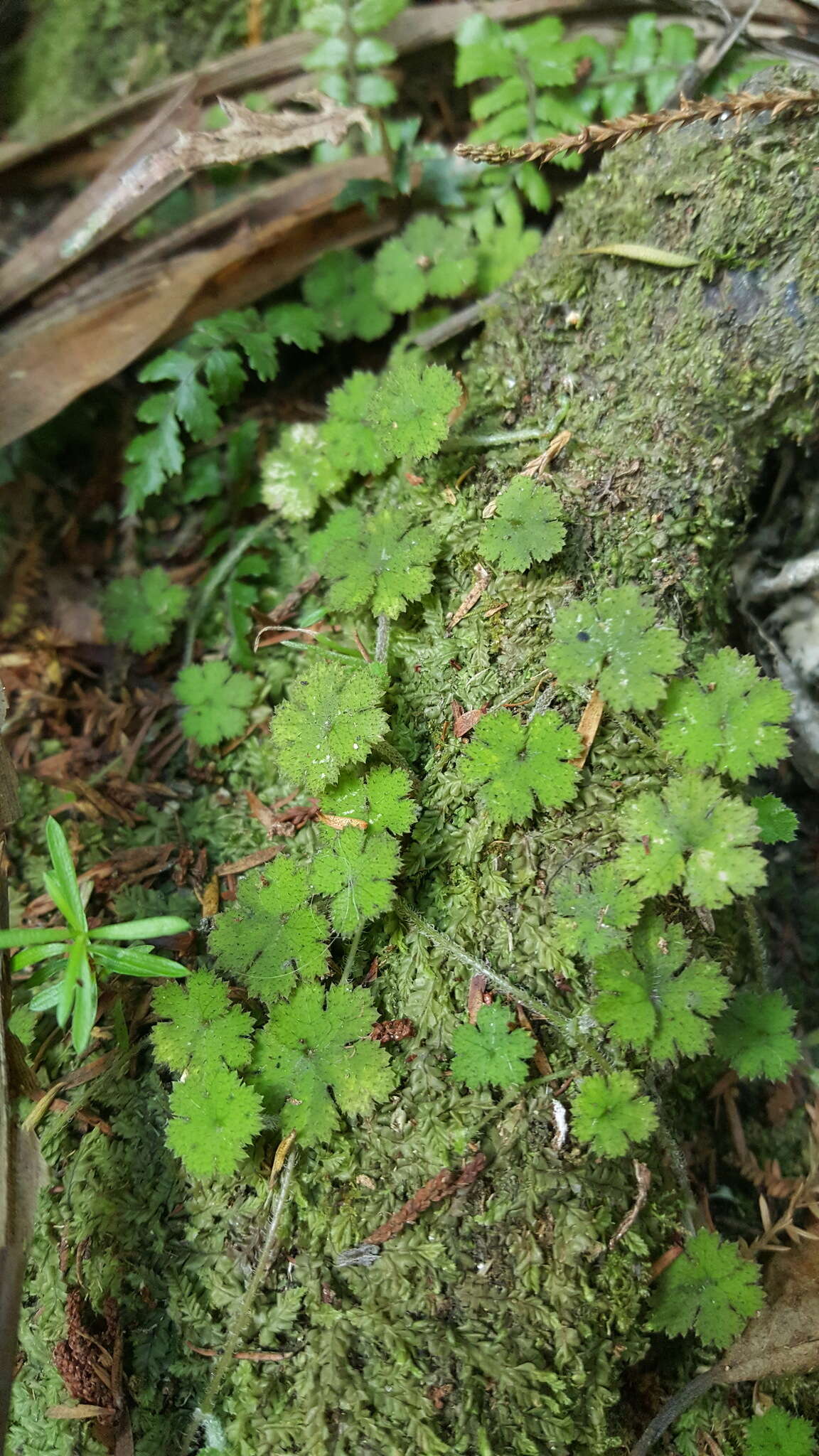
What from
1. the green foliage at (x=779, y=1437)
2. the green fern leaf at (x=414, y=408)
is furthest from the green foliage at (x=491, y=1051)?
the green fern leaf at (x=414, y=408)

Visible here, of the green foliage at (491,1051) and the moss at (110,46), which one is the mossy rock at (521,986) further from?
the moss at (110,46)

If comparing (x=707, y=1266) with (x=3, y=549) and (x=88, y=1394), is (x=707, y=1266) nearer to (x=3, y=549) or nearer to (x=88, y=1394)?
(x=88, y=1394)

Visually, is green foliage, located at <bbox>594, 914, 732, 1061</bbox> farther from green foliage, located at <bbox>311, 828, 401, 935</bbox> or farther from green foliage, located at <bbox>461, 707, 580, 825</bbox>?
green foliage, located at <bbox>311, 828, 401, 935</bbox>

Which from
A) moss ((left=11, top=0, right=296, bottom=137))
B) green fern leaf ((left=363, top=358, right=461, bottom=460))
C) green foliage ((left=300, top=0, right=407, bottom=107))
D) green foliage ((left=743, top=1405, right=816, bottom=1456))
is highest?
moss ((left=11, top=0, right=296, bottom=137))

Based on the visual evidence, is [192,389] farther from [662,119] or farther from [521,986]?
[521,986]

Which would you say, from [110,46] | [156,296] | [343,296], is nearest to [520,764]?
[343,296]

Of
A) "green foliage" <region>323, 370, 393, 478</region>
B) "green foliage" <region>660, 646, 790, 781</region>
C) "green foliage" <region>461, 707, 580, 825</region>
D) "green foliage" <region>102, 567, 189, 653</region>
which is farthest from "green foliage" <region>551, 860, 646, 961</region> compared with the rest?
"green foliage" <region>102, 567, 189, 653</region>
